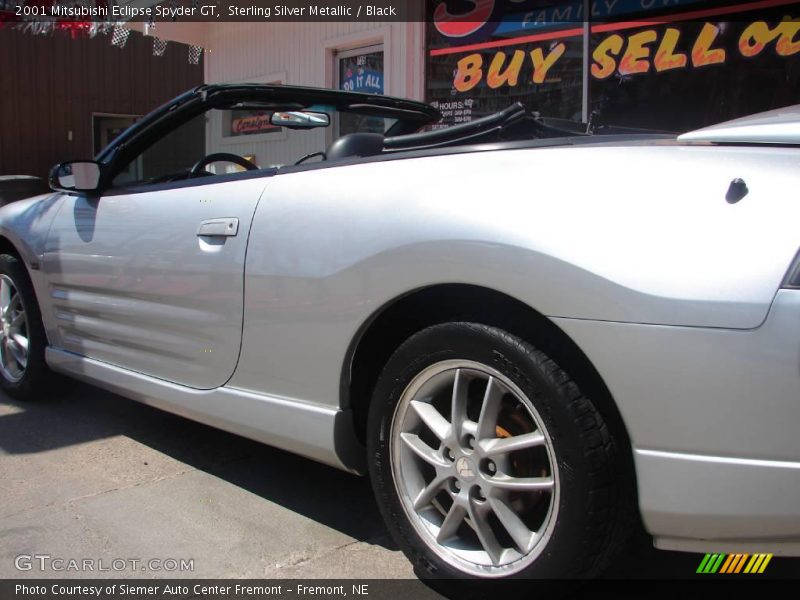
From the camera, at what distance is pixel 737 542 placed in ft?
5.42

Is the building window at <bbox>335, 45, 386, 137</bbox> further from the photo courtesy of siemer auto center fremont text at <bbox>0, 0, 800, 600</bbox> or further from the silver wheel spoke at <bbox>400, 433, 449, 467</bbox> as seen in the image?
the silver wheel spoke at <bbox>400, 433, 449, 467</bbox>

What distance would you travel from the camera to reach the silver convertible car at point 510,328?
158 centimetres

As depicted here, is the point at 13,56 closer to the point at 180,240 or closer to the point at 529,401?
the point at 180,240

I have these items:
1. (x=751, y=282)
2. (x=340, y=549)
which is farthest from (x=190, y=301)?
(x=751, y=282)

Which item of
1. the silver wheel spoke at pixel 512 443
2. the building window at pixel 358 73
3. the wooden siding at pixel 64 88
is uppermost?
the wooden siding at pixel 64 88

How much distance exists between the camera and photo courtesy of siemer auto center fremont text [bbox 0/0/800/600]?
1.61 metres

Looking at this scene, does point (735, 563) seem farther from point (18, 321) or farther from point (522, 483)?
point (18, 321)

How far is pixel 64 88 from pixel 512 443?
1578 centimetres

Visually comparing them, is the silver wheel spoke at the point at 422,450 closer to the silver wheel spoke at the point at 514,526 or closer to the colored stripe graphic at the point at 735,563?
the silver wheel spoke at the point at 514,526

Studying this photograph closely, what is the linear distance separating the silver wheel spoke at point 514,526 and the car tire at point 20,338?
2.87 meters

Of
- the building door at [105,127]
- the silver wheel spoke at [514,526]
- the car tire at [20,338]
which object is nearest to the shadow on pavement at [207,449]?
the car tire at [20,338]

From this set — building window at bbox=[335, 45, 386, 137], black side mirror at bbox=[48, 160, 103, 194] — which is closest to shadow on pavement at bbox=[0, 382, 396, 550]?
black side mirror at bbox=[48, 160, 103, 194]

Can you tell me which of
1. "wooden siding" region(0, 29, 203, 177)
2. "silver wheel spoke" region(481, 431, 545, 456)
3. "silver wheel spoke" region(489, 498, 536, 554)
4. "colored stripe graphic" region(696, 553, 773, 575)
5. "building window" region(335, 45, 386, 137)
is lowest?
"colored stripe graphic" region(696, 553, 773, 575)

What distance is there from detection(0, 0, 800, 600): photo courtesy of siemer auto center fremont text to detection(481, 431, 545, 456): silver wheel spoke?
2cm
